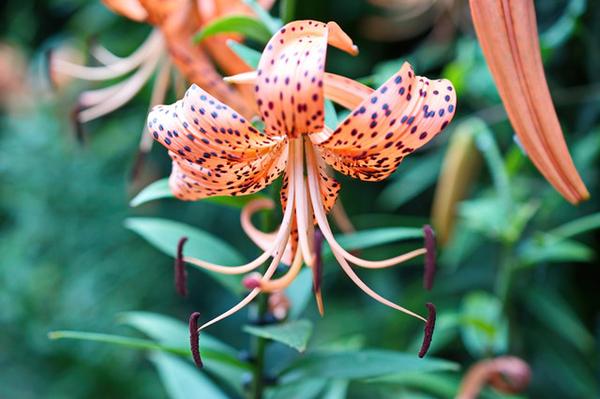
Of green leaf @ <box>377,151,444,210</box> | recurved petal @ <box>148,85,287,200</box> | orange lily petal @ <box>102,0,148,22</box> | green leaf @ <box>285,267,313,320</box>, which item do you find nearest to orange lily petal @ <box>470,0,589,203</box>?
recurved petal @ <box>148,85,287,200</box>

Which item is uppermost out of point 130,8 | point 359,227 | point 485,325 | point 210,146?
point 130,8

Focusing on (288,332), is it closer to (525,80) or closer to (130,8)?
(525,80)

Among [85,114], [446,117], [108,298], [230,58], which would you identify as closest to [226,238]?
[108,298]

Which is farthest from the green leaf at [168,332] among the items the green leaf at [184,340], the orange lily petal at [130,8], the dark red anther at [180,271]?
the orange lily petal at [130,8]

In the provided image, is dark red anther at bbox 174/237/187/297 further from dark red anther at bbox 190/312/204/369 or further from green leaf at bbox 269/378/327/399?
green leaf at bbox 269/378/327/399

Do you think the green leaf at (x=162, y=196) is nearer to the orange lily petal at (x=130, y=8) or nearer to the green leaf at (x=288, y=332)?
the green leaf at (x=288, y=332)

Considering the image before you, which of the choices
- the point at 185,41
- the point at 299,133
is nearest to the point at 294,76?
the point at 299,133
